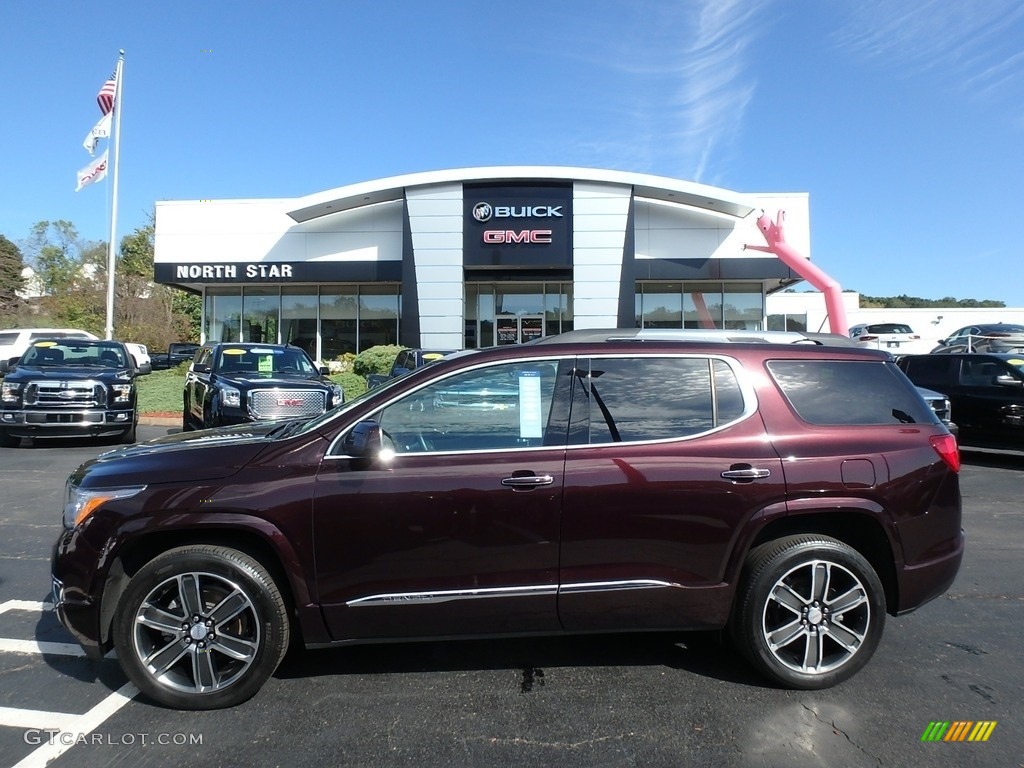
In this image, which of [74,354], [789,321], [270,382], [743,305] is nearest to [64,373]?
[74,354]

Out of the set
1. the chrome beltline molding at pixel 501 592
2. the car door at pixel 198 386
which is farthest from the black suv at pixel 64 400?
the chrome beltline molding at pixel 501 592

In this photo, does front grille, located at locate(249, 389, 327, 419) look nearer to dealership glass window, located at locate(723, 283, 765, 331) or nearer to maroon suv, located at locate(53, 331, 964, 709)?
maroon suv, located at locate(53, 331, 964, 709)

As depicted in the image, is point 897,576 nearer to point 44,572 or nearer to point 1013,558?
point 1013,558

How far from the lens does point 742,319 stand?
2747 centimetres

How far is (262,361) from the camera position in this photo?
11781 mm

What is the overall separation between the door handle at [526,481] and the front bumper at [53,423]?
1042 cm

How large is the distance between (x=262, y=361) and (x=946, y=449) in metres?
10.4

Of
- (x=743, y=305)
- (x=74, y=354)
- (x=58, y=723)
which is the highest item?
(x=743, y=305)

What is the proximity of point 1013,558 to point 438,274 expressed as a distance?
20230 millimetres

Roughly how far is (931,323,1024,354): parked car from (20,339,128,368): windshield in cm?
2133

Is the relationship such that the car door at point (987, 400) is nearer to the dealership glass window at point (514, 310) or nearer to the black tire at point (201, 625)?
the black tire at point (201, 625)

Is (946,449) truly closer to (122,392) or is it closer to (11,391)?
(122,392)

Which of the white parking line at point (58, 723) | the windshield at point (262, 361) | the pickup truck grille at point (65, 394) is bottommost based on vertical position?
the white parking line at point (58, 723)

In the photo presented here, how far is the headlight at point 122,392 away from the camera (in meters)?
11.6
